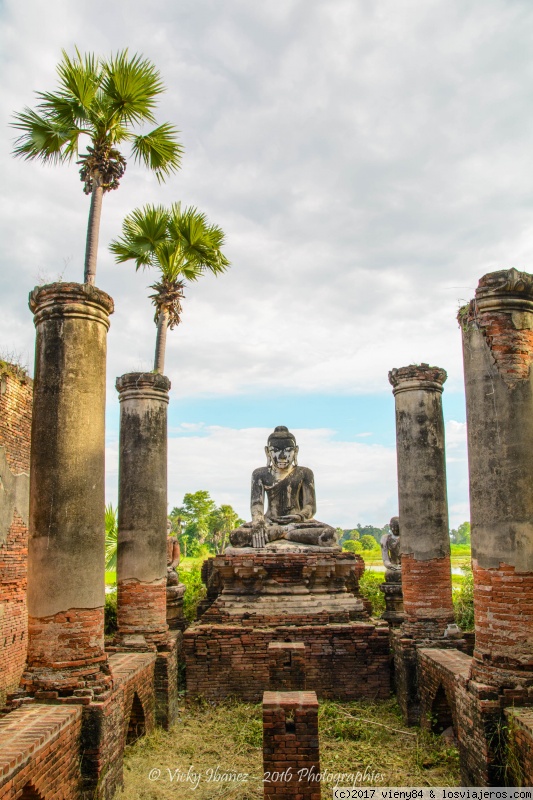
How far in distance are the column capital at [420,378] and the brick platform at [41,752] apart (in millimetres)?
→ 6638

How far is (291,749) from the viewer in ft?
18.3

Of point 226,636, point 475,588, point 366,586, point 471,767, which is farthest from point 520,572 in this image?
point 366,586

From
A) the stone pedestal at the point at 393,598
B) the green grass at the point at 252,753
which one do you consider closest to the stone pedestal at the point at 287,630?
the green grass at the point at 252,753

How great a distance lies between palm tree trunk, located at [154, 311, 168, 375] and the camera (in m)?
13.2

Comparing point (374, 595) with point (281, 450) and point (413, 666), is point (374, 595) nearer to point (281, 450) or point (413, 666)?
point (281, 450)

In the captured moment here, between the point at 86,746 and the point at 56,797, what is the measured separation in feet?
Answer: 2.32

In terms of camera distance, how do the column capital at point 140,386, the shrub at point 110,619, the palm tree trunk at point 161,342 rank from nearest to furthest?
the column capital at point 140,386 → the shrub at point 110,619 → the palm tree trunk at point 161,342

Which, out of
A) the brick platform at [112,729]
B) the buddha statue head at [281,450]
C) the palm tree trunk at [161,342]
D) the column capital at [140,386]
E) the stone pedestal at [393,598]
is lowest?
the brick platform at [112,729]

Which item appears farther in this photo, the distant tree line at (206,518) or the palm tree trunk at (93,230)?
the distant tree line at (206,518)

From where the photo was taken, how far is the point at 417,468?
34.0 ft

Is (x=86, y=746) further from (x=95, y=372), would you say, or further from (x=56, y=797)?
(x=95, y=372)

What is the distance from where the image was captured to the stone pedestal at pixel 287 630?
399 inches

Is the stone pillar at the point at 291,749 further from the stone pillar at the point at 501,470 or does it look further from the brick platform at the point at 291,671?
the stone pillar at the point at 501,470

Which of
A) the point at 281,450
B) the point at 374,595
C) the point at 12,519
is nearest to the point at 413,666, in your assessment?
the point at 281,450
